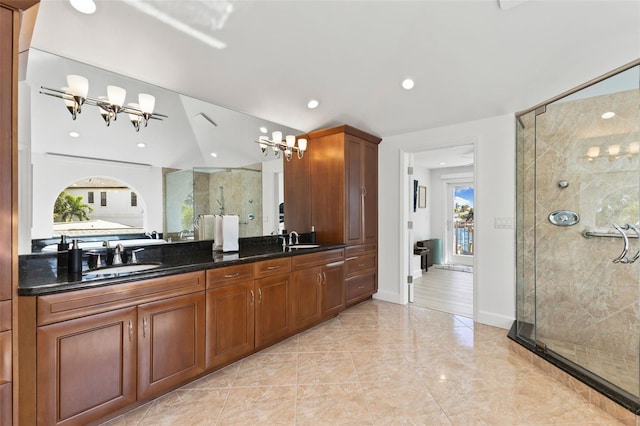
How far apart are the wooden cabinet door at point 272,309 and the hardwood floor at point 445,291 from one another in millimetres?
2119

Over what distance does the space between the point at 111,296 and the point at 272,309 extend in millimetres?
1260

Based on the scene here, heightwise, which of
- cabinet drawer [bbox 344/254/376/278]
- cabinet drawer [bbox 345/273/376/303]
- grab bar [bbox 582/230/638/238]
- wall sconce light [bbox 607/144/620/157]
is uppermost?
wall sconce light [bbox 607/144/620/157]

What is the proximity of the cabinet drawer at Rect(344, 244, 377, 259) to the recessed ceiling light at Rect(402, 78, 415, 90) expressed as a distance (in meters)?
1.94

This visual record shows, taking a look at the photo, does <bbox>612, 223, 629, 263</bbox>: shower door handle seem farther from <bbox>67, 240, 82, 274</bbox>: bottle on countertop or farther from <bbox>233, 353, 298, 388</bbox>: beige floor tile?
<bbox>67, 240, 82, 274</bbox>: bottle on countertop

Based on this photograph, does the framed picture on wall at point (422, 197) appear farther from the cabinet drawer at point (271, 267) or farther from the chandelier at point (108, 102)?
the chandelier at point (108, 102)

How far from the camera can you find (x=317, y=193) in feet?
12.5

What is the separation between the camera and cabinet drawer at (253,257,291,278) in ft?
8.08

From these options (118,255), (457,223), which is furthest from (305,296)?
(457,223)

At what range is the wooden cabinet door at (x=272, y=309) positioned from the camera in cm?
246

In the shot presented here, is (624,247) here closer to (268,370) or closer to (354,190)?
(354,190)

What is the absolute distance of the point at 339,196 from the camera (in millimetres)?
3627

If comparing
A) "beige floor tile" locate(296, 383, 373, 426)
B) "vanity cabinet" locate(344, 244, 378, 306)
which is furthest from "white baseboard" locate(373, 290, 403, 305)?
"beige floor tile" locate(296, 383, 373, 426)

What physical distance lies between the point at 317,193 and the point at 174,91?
6.33 feet

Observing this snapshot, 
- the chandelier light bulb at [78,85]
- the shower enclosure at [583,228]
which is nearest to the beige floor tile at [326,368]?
the shower enclosure at [583,228]
